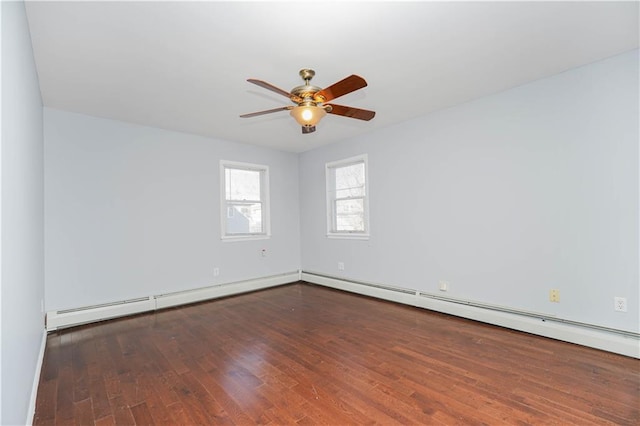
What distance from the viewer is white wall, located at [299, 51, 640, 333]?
8.57 feet

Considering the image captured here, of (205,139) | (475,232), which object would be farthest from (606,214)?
(205,139)

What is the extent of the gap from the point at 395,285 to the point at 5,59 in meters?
4.19

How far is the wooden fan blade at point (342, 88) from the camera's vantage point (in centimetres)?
205

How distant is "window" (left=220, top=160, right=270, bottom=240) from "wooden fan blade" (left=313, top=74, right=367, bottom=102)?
2.94 metres

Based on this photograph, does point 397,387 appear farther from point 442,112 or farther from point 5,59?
point 442,112

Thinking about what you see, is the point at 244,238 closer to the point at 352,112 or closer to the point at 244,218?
the point at 244,218

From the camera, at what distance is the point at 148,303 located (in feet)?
13.2

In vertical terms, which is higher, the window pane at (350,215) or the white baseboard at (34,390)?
the window pane at (350,215)

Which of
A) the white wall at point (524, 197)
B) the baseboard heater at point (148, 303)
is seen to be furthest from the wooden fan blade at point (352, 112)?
the baseboard heater at point (148, 303)

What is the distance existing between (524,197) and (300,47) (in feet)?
8.54

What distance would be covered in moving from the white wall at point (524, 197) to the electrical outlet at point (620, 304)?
3 centimetres

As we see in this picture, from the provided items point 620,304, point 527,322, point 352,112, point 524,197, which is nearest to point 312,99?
point 352,112

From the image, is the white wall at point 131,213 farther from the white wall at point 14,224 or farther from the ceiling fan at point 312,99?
the ceiling fan at point 312,99

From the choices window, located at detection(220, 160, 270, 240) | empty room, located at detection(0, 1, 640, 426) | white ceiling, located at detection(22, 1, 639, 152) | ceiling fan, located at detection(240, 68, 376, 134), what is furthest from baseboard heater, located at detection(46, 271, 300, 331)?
ceiling fan, located at detection(240, 68, 376, 134)
